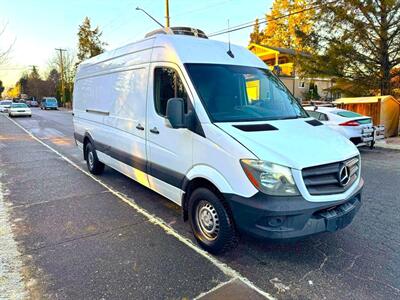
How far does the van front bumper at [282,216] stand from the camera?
285 centimetres

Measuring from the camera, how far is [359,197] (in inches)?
138

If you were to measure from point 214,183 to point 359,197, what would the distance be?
1.68m

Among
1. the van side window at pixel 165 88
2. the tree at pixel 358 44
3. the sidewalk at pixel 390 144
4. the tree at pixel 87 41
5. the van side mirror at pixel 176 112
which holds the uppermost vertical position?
the tree at pixel 87 41

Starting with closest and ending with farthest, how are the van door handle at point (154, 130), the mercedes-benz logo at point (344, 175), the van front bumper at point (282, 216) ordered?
the van front bumper at point (282, 216) < the mercedes-benz logo at point (344, 175) < the van door handle at point (154, 130)

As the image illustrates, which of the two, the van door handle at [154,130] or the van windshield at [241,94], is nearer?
the van windshield at [241,94]

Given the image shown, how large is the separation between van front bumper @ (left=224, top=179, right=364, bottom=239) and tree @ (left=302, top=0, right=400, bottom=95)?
15.3 metres

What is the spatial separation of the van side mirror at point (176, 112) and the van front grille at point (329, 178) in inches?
54.6

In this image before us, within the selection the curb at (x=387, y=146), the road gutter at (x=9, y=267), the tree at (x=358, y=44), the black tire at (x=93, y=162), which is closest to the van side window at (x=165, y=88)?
the road gutter at (x=9, y=267)

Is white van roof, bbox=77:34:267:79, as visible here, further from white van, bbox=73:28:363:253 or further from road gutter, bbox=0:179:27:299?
road gutter, bbox=0:179:27:299

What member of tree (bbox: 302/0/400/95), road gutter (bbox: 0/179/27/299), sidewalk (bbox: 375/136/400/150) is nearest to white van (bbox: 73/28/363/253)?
road gutter (bbox: 0/179/27/299)

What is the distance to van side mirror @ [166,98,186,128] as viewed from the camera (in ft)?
11.0

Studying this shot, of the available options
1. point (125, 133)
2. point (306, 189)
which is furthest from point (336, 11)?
point (306, 189)

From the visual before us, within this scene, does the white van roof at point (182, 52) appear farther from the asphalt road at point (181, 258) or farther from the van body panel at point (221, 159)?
the asphalt road at point (181, 258)

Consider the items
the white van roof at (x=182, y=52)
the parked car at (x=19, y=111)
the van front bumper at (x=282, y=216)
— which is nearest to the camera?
the van front bumper at (x=282, y=216)
